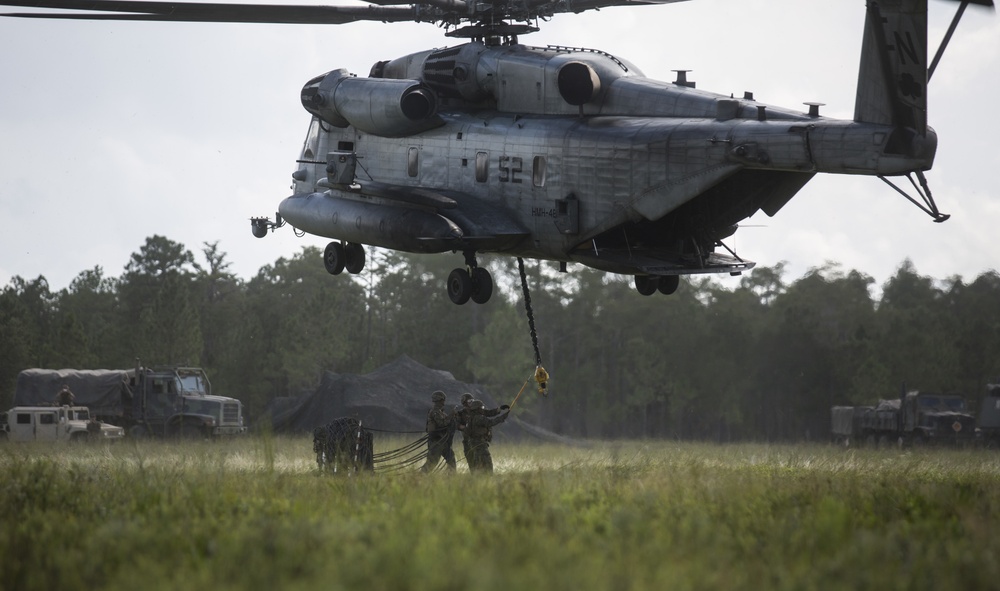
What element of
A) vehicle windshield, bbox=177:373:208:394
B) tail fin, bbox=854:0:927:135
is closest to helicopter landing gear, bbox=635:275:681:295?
tail fin, bbox=854:0:927:135

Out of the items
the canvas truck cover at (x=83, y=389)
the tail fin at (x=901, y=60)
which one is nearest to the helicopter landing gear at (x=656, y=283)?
the tail fin at (x=901, y=60)

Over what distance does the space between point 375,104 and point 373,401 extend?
67.2ft

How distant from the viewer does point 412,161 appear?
20.3 meters

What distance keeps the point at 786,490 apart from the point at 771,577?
5523 millimetres

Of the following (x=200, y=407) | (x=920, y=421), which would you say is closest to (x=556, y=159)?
(x=200, y=407)

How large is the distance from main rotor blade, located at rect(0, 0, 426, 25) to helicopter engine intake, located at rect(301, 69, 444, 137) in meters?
1.16

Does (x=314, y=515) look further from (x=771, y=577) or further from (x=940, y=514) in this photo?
(x=940, y=514)

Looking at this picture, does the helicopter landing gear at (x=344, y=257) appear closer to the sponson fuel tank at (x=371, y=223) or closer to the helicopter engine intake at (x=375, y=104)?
the sponson fuel tank at (x=371, y=223)

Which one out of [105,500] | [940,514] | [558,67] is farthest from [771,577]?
[558,67]

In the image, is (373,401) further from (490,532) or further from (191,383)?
(490,532)

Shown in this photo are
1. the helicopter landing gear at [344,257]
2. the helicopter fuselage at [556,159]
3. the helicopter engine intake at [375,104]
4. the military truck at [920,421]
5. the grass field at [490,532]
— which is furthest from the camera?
the military truck at [920,421]

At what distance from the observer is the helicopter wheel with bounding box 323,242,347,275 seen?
2197cm

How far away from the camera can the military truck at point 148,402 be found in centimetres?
3553

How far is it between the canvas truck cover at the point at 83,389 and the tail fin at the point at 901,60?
2668cm
